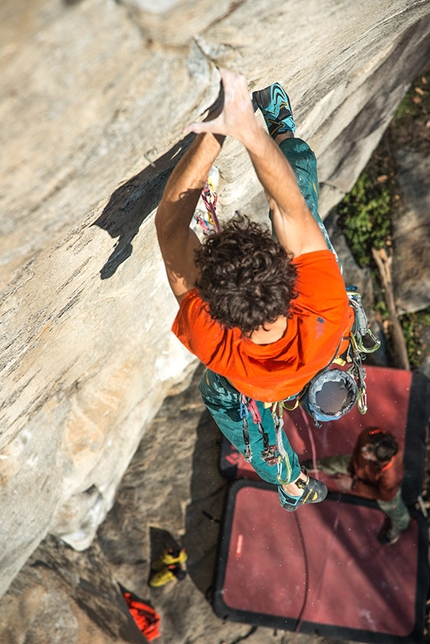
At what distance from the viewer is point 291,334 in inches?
78.6

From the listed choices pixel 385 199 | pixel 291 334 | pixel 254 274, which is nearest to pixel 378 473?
pixel 291 334

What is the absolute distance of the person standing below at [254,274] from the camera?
178cm

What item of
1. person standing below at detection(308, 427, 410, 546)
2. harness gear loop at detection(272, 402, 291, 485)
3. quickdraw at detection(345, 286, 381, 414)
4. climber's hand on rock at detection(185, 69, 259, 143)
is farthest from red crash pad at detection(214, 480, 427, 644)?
climber's hand on rock at detection(185, 69, 259, 143)

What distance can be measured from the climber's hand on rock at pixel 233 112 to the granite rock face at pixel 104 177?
0.06m

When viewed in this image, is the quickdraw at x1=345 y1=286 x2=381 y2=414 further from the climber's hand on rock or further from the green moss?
the green moss

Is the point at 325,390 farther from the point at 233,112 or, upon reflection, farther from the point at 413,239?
the point at 413,239

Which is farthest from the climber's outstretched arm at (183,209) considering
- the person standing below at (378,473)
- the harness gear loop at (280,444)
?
the person standing below at (378,473)

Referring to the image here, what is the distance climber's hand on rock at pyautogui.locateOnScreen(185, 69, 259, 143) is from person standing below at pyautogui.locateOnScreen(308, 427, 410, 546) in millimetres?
3068

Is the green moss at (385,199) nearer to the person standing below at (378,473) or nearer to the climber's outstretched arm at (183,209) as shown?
the person standing below at (378,473)

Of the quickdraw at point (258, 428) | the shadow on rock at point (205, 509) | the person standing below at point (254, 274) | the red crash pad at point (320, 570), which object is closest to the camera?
the person standing below at point (254, 274)

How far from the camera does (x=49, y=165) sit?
1.40m

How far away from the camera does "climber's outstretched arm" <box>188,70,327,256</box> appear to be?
1631mm

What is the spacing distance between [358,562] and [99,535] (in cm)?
220

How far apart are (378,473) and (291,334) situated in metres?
2.54
